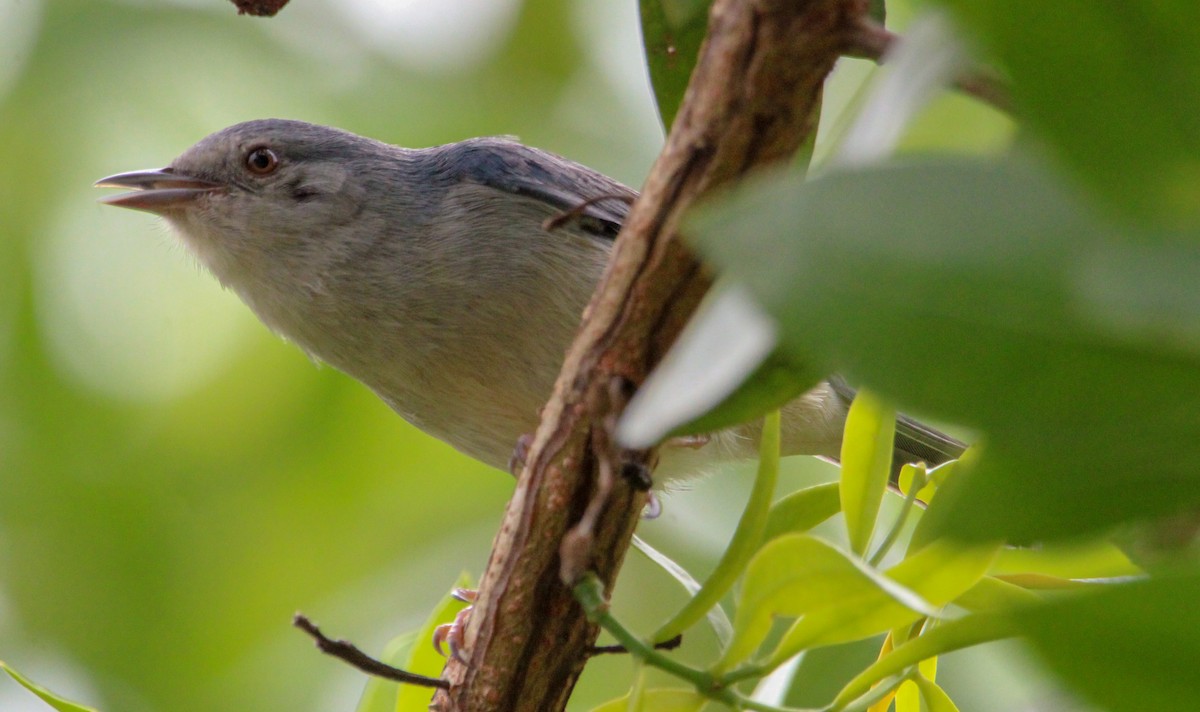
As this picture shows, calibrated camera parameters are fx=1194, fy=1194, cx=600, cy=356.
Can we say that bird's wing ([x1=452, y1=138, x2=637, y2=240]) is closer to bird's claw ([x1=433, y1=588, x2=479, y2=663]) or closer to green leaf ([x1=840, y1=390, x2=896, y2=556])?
bird's claw ([x1=433, y1=588, x2=479, y2=663])

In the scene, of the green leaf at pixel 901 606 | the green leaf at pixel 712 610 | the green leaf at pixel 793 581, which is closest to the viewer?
the green leaf at pixel 793 581

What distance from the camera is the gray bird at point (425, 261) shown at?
12.6 feet

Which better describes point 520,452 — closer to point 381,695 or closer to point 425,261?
point 381,695

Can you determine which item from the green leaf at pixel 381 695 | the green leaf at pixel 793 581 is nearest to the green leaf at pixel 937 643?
the green leaf at pixel 793 581

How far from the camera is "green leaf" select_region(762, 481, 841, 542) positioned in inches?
76.8

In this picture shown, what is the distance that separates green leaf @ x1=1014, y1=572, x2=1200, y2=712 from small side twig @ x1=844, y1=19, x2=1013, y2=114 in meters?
0.63

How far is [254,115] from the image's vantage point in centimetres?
593

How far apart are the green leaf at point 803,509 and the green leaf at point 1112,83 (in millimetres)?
1187

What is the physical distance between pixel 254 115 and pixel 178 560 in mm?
2239

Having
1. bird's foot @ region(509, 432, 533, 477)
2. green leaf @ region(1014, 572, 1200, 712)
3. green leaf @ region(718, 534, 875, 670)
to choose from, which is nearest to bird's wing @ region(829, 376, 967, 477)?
bird's foot @ region(509, 432, 533, 477)

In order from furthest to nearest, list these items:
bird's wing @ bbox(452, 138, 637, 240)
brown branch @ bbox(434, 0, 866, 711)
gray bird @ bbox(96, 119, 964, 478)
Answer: bird's wing @ bbox(452, 138, 637, 240), gray bird @ bbox(96, 119, 964, 478), brown branch @ bbox(434, 0, 866, 711)

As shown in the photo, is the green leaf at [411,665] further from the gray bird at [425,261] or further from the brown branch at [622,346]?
the gray bird at [425,261]

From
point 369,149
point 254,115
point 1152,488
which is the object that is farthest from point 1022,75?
point 254,115

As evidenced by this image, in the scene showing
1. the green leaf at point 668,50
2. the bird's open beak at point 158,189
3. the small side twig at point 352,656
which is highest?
the green leaf at point 668,50
